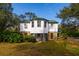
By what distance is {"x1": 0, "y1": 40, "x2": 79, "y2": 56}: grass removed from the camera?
443 inches

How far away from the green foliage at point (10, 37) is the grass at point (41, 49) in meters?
0.04

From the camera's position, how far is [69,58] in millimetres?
11234

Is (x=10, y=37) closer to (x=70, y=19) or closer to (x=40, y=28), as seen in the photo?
(x=40, y=28)

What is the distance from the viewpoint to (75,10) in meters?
11.3

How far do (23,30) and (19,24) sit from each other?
0.07 metres

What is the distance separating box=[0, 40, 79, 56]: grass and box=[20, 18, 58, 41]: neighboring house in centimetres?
7

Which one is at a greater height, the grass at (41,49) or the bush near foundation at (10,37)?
the bush near foundation at (10,37)

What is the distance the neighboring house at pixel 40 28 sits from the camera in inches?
444

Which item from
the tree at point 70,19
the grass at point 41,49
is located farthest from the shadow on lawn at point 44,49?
the tree at point 70,19

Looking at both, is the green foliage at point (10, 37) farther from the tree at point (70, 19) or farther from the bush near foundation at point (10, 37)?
the tree at point (70, 19)

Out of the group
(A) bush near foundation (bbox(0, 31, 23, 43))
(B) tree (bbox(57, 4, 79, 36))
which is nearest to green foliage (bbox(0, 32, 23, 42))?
(A) bush near foundation (bbox(0, 31, 23, 43))

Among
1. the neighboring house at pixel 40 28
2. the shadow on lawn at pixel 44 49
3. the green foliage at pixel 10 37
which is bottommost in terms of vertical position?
the shadow on lawn at pixel 44 49

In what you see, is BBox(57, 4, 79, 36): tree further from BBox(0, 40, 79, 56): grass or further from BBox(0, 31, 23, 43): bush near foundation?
BBox(0, 31, 23, 43): bush near foundation

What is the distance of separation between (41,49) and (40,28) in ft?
0.71
